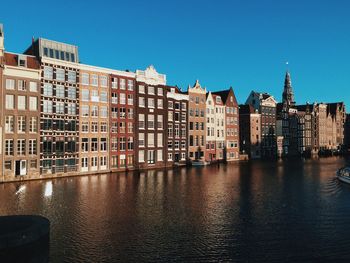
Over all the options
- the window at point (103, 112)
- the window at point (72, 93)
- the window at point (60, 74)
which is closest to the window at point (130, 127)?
the window at point (103, 112)

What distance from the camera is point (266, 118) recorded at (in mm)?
126625

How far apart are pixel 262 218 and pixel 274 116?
107 m

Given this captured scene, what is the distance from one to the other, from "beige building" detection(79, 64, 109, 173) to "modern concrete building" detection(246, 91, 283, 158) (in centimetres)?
6901

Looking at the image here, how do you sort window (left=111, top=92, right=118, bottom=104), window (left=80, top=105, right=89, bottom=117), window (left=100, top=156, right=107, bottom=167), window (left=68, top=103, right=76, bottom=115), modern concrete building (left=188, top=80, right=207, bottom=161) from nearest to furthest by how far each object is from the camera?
window (left=68, top=103, right=76, bottom=115) < window (left=80, top=105, right=89, bottom=117) < window (left=100, top=156, right=107, bottom=167) < window (left=111, top=92, right=118, bottom=104) < modern concrete building (left=188, top=80, right=207, bottom=161)

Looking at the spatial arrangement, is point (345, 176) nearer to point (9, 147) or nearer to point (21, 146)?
point (21, 146)

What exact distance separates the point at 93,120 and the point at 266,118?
76447mm

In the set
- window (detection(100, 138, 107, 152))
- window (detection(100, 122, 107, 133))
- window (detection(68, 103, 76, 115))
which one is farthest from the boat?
window (detection(68, 103, 76, 115))

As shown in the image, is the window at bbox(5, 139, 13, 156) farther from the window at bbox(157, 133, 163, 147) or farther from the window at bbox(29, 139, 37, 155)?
the window at bbox(157, 133, 163, 147)

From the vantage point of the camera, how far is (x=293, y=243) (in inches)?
898

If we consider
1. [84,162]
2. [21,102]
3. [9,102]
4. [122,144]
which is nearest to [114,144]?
[122,144]

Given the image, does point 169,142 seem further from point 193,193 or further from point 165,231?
point 165,231

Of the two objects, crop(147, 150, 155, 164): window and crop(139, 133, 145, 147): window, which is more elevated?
crop(139, 133, 145, 147): window

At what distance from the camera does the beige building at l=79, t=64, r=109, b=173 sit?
222 ft

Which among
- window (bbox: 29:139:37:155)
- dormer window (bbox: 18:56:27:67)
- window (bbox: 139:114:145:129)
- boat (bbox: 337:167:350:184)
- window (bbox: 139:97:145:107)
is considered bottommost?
boat (bbox: 337:167:350:184)
